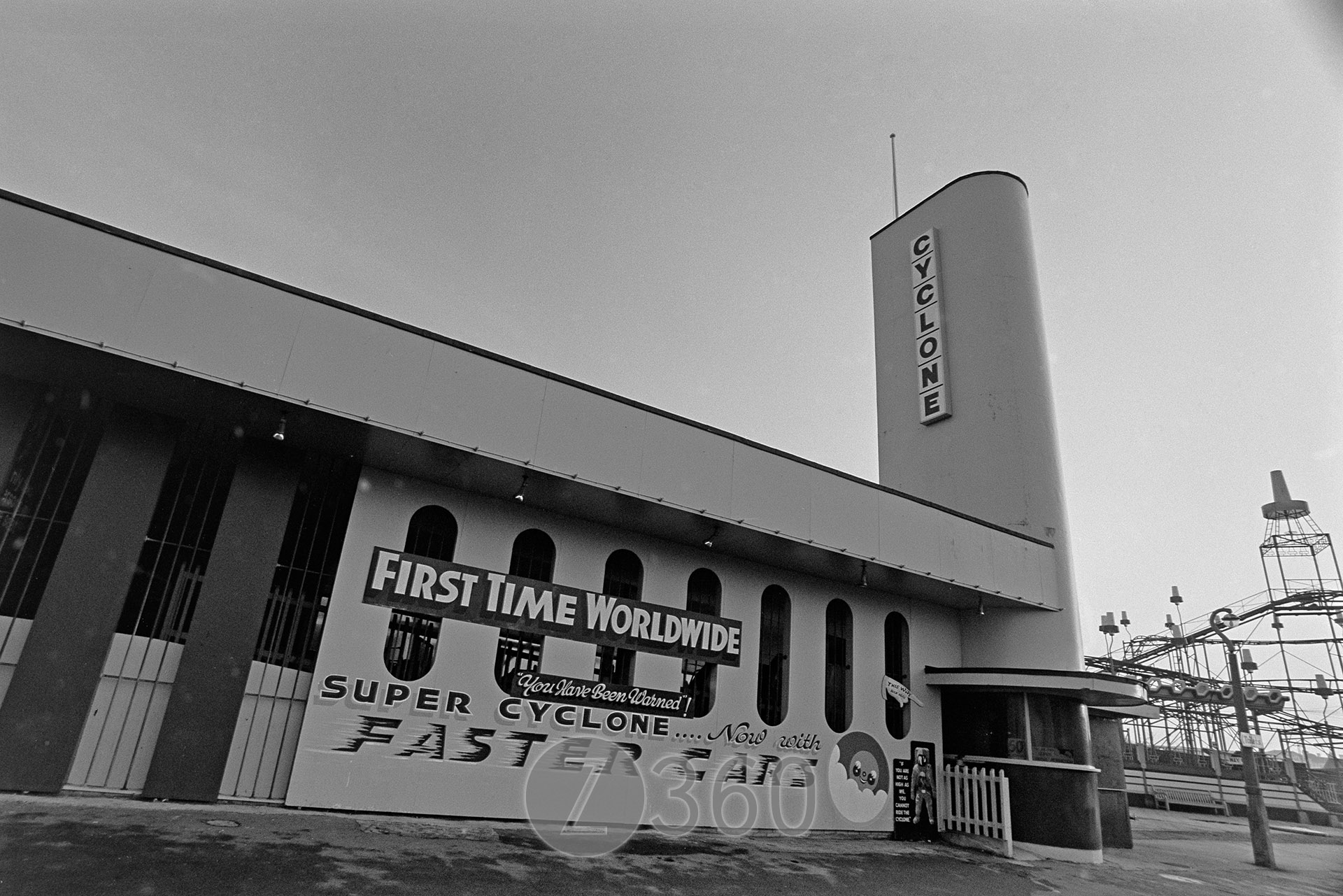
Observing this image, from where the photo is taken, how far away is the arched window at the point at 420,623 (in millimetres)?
11594

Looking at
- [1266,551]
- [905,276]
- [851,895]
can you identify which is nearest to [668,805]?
[851,895]

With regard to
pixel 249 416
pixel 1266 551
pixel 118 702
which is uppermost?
pixel 1266 551

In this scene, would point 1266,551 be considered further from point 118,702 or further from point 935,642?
point 118,702

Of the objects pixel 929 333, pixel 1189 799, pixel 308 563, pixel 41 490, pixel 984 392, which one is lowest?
pixel 1189 799

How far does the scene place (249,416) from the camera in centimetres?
1054

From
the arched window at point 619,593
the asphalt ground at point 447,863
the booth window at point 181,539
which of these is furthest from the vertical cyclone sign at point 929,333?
the booth window at point 181,539

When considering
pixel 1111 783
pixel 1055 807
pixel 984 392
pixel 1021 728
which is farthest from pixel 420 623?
pixel 1111 783

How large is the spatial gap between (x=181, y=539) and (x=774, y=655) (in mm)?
10876

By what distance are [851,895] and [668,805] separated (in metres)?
4.49

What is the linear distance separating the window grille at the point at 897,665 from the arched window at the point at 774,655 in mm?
3073

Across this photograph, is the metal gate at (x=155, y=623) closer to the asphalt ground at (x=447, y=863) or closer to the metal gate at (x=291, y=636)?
the asphalt ground at (x=447, y=863)

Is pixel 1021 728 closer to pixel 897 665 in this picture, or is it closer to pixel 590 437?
pixel 897 665

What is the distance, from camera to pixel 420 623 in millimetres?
11898

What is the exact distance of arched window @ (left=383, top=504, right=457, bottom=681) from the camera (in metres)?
→ 11.6
